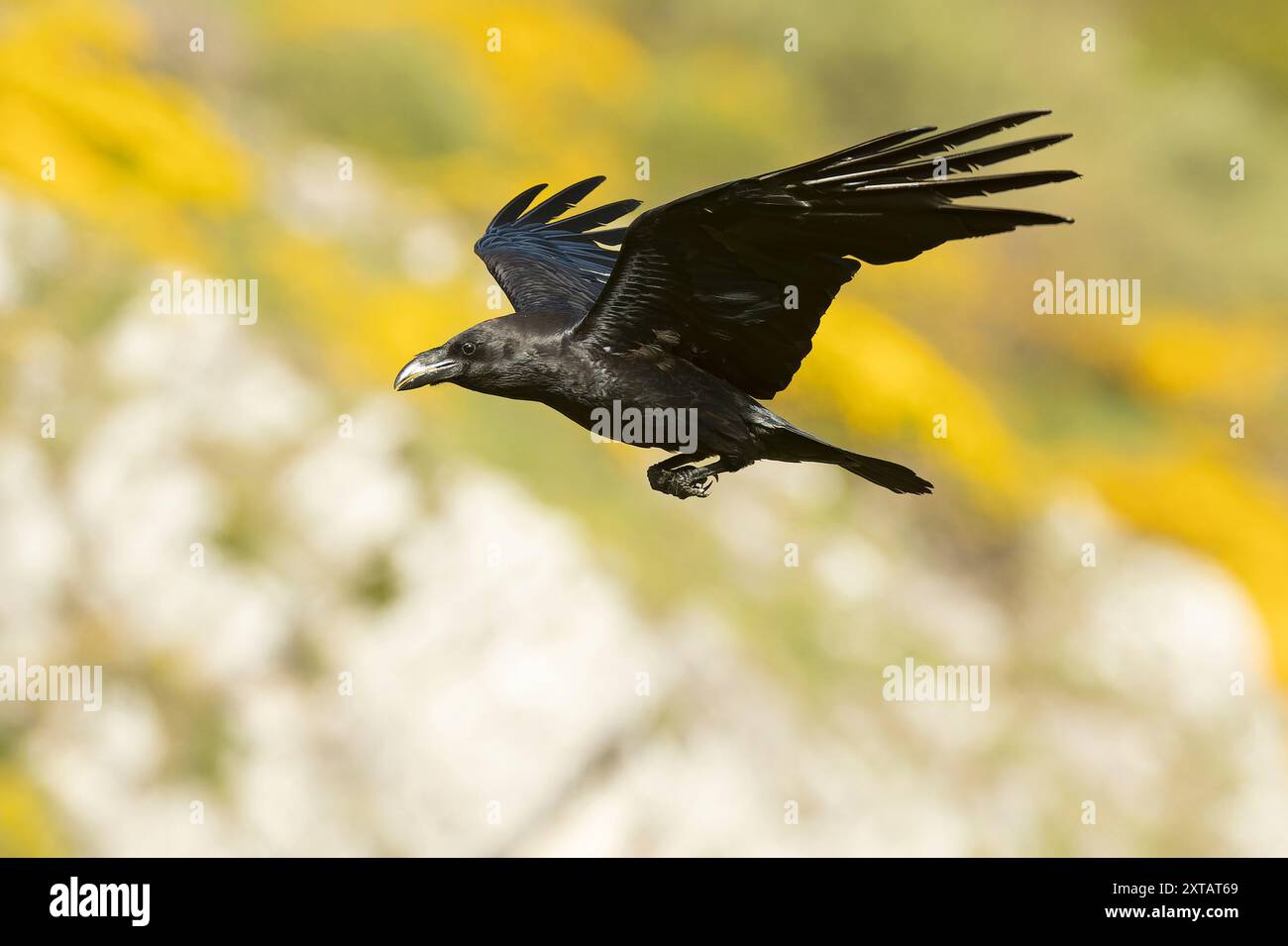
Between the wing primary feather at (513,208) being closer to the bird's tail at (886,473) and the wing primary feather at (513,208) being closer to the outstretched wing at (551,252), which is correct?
the outstretched wing at (551,252)

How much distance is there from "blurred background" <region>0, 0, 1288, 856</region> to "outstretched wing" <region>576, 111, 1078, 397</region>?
16.0m

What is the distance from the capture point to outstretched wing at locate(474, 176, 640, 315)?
873cm

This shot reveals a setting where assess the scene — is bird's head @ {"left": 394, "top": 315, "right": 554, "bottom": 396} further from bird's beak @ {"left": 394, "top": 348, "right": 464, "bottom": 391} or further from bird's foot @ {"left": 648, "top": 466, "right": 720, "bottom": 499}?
bird's foot @ {"left": 648, "top": 466, "right": 720, "bottom": 499}

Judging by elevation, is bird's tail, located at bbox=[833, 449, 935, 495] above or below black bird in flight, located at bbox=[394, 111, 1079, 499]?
below

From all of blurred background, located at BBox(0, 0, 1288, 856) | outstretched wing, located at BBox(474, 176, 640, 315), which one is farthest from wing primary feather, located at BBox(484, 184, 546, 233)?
blurred background, located at BBox(0, 0, 1288, 856)

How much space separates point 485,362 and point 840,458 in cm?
172

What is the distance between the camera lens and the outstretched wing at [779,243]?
6117mm

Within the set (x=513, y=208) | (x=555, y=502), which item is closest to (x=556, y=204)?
(x=513, y=208)

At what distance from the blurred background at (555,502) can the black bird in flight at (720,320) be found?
1568 centimetres

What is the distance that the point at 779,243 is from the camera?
678 centimetres

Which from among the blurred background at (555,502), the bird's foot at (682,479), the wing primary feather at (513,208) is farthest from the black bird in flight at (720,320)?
the blurred background at (555,502)

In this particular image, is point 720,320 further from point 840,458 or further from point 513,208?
point 513,208

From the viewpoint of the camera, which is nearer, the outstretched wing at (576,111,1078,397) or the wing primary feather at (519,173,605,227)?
the outstretched wing at (576,111,1078,397)

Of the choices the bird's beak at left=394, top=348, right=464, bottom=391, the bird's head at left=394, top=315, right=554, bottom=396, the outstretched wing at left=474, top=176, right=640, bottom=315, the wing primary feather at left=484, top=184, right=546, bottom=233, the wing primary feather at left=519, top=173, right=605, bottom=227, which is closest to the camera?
the bird's head at left=394, top=315, right=554, bottom=396
